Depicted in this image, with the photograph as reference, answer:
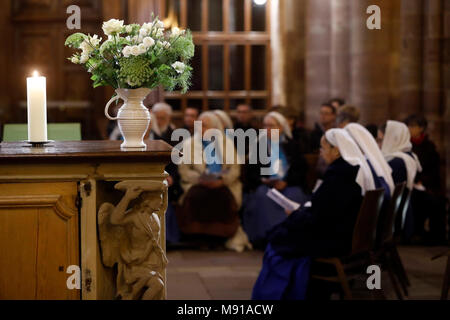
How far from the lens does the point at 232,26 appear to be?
13445 mm

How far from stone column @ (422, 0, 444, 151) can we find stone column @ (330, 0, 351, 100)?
148cm

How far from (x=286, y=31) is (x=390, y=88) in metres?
2.43

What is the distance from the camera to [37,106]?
3.94 metres

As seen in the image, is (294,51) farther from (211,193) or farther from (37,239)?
(37,239)

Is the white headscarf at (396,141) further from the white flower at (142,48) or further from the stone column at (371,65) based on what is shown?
the white flower at (142,48)

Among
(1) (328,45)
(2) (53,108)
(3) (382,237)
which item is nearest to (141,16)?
(2) (53,108)

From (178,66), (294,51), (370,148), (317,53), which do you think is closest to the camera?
(178,66)

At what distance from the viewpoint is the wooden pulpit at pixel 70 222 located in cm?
356

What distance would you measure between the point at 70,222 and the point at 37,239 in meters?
0.15

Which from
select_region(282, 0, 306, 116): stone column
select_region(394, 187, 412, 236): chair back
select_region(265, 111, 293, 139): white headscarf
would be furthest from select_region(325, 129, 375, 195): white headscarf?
select_region(282, 0, 306, 116): stone column

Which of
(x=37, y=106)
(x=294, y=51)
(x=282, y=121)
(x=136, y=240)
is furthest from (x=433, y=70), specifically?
(x=136, y=240)

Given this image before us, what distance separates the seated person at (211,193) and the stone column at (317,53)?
331 centimetres

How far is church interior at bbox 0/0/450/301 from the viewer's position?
359 cm

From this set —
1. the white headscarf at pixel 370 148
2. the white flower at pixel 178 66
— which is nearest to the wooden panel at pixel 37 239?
the white flower at pixel 178 66
